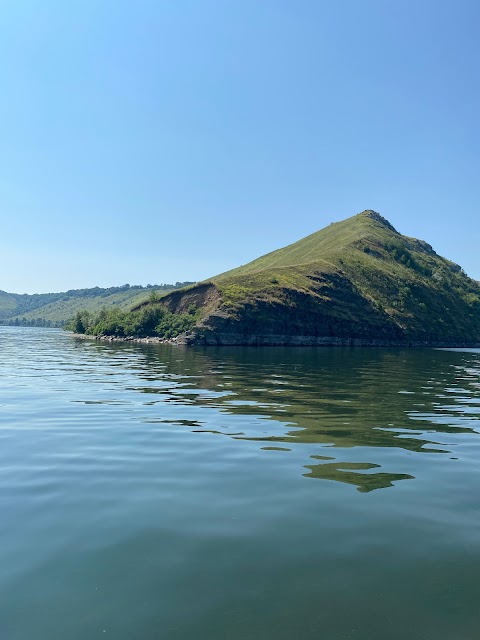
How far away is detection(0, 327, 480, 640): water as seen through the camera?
6941mm

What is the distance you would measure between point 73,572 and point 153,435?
37.2 ft

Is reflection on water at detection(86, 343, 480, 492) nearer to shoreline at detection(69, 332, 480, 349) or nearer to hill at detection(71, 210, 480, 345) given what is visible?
shoreline at detection(69, 332, 480, 349)

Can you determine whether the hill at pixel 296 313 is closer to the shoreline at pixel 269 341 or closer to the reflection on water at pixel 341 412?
the shoreline at pixel 269 341

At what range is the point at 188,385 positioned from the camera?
3894 centimetres

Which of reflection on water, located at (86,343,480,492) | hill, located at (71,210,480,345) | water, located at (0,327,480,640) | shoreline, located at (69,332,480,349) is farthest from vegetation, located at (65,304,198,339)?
water, located at (0,327,480,640)

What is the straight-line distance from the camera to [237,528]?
400 inches

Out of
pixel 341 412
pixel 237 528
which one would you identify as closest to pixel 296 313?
pixel 341 412

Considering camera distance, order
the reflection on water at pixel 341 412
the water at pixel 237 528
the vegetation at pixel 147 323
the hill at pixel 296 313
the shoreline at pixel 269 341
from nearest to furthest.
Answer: the water at pixel 237 528, the reflection on water at pixel 341 412, the shoreline at pixel 269 341, the hill at pixel 296 313, the vegetation at pixel 147 323

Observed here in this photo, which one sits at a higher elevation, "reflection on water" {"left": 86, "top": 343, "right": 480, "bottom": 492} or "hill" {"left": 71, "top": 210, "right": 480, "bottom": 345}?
"hill" {"left": 71, "top": 210, "right": 480, "bottom": 345}

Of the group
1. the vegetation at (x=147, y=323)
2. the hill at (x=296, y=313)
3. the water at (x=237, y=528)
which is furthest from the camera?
the vegetation at (x=147, y=323)

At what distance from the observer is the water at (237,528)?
22.8ft

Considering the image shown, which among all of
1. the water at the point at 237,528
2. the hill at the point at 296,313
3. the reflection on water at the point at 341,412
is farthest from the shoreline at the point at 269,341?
the water at the point at 237,528

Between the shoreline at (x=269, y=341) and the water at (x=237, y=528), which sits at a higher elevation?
the shoreline at (x=269, y=341)

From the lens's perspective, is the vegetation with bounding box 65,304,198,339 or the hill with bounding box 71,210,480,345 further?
the vegetation with bounding box 65,304,198,339
